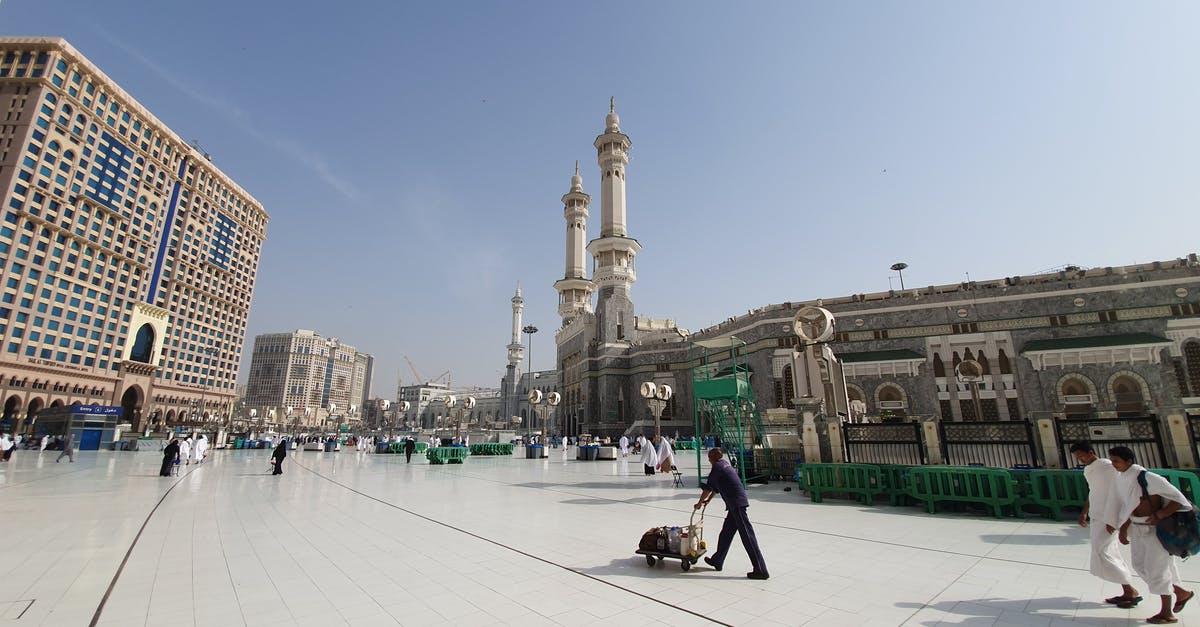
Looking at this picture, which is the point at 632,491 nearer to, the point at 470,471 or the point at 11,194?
the point at 470,471

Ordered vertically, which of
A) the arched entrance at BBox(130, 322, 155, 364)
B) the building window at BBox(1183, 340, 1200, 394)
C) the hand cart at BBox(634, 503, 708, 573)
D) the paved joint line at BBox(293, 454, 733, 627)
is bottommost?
the paved joint line at BBox(293, 454, 733, 627)

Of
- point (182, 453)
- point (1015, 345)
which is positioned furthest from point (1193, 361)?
point (182, 453)

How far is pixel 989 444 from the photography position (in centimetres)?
1054

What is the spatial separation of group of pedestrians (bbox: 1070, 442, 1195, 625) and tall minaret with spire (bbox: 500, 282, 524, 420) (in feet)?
317

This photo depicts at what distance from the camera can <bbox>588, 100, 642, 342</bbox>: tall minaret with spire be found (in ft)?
157

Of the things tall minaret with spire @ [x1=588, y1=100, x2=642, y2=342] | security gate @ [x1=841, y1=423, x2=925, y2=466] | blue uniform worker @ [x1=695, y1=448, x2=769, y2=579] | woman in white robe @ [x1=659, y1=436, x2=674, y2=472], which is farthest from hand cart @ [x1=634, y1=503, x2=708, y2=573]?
tall minaret with spire @ [x1=588, y1=100, x2=642, y2=342]

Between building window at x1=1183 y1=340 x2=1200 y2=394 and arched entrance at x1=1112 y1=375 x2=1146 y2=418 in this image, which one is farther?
arched entrance at x1=1112 y1=375 x2=1146 y2=418

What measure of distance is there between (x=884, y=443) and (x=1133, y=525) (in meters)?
7.27

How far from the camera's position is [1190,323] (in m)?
21.4

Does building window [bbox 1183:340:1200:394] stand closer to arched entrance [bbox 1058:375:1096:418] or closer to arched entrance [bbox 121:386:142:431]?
arched entrance [bbox 1058:375:1096:418]

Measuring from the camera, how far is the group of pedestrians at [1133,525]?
398cm

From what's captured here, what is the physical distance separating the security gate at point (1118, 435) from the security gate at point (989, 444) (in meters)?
0.55

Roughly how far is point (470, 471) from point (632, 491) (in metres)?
8.17

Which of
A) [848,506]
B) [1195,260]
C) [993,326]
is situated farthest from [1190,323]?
[848,506]
